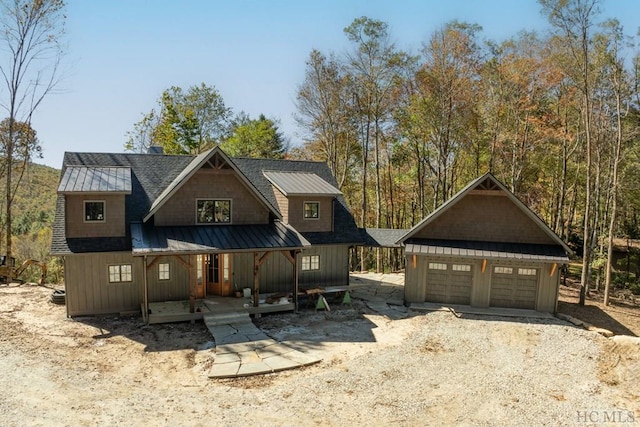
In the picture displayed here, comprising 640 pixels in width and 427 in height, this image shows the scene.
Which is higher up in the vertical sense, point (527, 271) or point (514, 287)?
point (527, 271)

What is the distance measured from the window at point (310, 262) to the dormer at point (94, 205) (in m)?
6.98

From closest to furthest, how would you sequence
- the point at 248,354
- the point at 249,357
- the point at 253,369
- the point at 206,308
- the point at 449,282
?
the point at 253,369 → the point at 249,357 → the point at 248,354 → the point at 206,308 → the point at 449,282

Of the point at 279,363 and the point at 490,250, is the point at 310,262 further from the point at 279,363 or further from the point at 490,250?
the point at 490,250

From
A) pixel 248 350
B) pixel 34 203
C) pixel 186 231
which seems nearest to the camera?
pixel 248 350

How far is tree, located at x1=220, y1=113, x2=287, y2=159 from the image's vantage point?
119 feet

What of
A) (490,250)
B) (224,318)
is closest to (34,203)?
(224,318)

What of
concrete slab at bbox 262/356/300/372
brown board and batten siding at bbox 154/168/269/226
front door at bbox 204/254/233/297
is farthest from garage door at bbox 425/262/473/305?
front door at bbox 204/254/233/297

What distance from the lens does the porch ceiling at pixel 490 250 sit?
620 inches

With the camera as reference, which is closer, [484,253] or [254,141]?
[484,253]

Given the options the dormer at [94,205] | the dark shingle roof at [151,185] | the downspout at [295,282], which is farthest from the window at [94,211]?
the downspout at [295,282]

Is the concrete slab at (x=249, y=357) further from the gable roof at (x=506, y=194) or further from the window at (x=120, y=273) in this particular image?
the gable roof at (x=506, y=194)

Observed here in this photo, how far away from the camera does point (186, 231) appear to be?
1527 cm

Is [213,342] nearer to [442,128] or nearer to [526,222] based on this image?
[526,222]

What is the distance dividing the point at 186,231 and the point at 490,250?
37.7 ft
